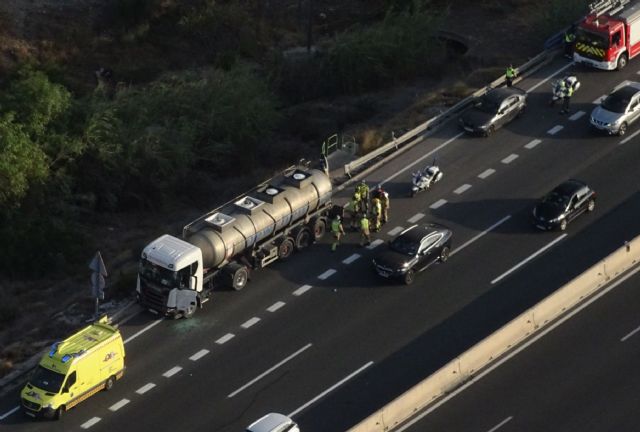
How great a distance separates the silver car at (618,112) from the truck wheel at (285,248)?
15395 millimetres

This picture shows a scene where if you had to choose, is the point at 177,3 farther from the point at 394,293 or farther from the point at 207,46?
the point at 394,293

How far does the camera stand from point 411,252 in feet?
174

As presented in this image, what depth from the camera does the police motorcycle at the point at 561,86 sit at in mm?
63744

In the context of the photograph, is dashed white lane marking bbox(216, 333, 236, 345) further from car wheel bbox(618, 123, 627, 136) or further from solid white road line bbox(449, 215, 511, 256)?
car wheel bbox(618, 123, 627, 136)

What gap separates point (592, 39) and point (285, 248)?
19960mm

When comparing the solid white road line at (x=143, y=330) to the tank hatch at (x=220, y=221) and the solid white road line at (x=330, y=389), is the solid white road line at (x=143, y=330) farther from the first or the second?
the solid white road line at (x=330, y=389)

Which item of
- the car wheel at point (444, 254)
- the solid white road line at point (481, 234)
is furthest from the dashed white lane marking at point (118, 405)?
the solid white road line at point (481, 234)

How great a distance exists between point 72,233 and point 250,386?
1364 cm

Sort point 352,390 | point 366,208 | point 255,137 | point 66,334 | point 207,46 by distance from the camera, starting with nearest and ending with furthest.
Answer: point 352,390
point 66,334
point 366,208
point 255,137
point 207,46

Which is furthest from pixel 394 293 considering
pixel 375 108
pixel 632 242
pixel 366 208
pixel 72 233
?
pixel 375 108

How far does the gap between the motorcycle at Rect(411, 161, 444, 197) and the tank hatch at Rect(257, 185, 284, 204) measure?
6817 millimetres

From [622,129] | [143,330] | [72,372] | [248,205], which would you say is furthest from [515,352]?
[622,129]

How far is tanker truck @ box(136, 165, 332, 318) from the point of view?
2028 inches

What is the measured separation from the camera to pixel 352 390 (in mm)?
48250
